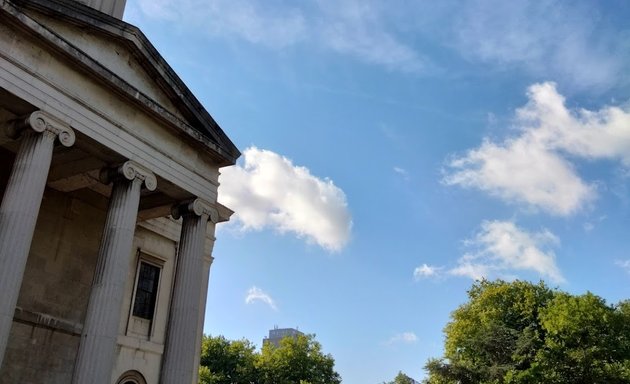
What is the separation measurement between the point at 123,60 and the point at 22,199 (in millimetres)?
5429

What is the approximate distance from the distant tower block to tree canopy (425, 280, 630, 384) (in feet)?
104

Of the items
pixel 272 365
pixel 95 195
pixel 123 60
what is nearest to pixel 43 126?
pixel 123 60

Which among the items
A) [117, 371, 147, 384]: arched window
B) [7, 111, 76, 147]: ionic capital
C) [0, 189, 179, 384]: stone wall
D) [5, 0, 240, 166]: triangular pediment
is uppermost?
[5, 0, 240, 166]: triangular pediment

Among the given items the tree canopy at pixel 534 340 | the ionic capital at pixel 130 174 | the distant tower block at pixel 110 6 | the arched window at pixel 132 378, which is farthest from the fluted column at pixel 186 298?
the tree canopy at pixel 534 340

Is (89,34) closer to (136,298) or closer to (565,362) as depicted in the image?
(136,298)

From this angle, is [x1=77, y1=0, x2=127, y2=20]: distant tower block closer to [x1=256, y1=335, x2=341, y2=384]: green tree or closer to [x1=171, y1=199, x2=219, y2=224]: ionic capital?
[x1=171, y1=199, x2=219, y2=224]: ionic capital

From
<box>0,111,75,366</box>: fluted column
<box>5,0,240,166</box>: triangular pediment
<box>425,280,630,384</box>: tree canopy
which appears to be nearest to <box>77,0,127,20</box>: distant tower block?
<box>5,0,240,166</box>: triangular pediment

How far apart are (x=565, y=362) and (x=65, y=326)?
30887mm

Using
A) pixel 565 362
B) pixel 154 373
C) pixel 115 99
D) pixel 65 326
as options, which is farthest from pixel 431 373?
pixel 115 99

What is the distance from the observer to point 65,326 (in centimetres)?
1783

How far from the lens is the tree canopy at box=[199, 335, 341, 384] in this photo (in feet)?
193

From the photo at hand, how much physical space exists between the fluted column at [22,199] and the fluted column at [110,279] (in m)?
1.83

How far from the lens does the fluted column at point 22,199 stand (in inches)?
466

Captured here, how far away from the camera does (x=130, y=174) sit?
1543cm
